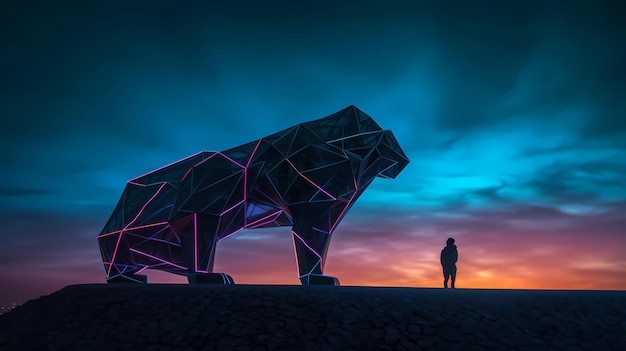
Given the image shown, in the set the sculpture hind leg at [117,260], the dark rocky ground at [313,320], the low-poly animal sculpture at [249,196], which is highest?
the low-poly animal sculpture at [249,196]

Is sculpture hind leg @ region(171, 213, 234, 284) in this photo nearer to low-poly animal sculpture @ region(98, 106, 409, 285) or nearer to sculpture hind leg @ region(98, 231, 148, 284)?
low-poly animal sculpture @ region(98, 106, 409, 285)

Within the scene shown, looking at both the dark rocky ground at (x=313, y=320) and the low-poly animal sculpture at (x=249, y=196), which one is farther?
the low-poly animal sculpture at (x=249, y=196)

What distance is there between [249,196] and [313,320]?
8.27 metres

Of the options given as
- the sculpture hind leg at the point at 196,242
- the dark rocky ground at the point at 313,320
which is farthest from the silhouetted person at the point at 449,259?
the sculpture hind leg at the point at 196,242

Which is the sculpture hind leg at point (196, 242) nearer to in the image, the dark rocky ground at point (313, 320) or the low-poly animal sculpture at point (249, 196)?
the low-poly animal sculpture at point (249, 196)

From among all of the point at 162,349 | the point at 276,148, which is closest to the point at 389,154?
the point at 276,148

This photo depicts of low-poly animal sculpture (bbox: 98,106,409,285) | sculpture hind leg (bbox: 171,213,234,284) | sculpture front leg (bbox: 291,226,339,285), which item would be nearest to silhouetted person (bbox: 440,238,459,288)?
low-poly animal sculpture (bbox: 98,106,409,285)

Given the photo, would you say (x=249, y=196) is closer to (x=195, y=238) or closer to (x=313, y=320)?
(x=195, y=238)

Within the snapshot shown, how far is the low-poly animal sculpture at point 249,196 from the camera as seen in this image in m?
19.4

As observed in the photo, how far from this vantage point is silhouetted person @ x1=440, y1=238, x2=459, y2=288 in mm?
19016

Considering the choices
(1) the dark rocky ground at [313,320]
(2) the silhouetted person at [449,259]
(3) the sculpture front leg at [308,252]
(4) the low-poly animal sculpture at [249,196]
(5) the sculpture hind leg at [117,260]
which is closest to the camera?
(1) the dark rocky ground at [313,320]

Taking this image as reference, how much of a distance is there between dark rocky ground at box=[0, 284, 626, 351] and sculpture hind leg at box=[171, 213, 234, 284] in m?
3.16

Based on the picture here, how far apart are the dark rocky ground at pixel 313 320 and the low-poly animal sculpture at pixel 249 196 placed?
391 centimetres

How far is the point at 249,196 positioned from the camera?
2047 cm
